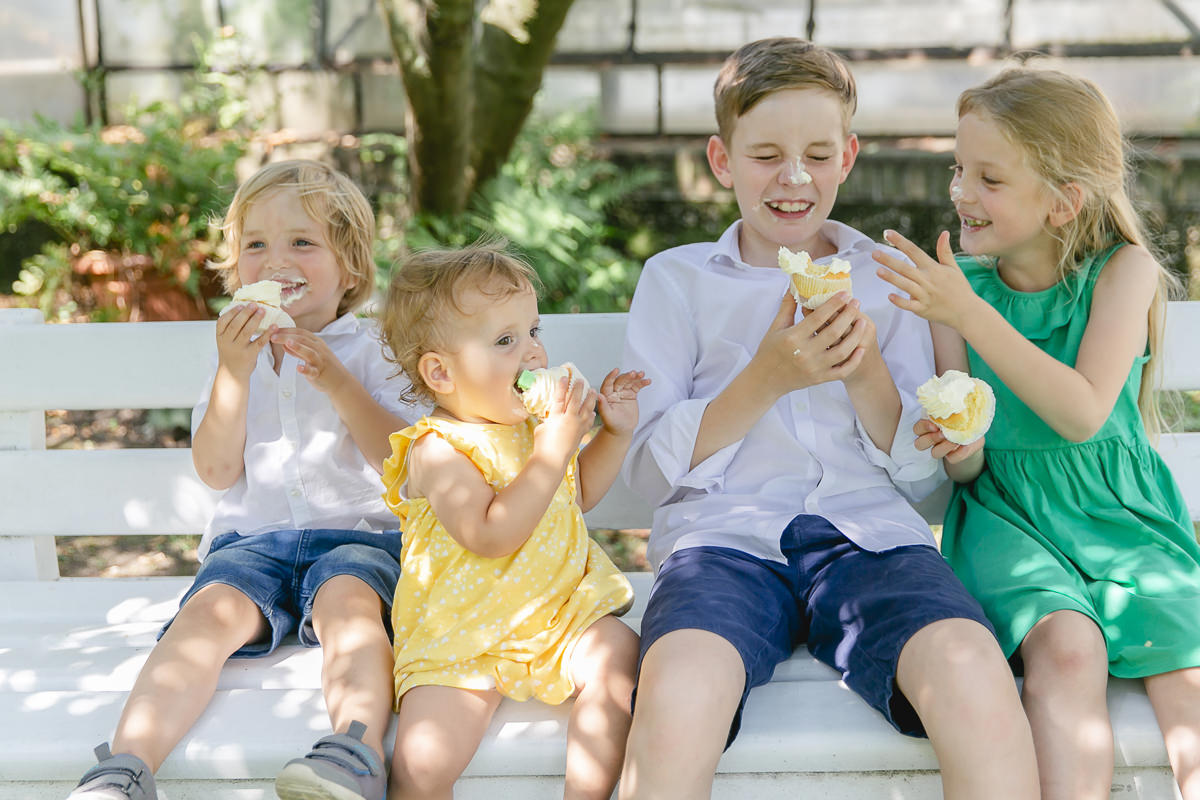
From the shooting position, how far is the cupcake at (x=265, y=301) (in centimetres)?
245

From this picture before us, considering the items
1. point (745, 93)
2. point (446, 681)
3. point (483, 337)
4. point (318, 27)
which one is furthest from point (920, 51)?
point (446, 681)

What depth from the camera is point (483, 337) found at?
2.25 metres

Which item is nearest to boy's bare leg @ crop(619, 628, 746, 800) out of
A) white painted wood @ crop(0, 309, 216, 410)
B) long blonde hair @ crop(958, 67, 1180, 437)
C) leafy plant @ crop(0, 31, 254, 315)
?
long blonde hair @ crop(958, 67, 1180, 437)

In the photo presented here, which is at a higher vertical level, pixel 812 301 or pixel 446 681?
pixel 812 301

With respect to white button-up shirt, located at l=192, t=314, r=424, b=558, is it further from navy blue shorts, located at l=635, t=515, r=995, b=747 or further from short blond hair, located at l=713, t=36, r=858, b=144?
short blond hair, located at l=713, t=36, r=858, b=144

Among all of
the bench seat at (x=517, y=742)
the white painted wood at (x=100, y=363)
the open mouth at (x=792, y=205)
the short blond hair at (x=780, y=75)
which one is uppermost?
the short blond hair at (x=780, y=75)

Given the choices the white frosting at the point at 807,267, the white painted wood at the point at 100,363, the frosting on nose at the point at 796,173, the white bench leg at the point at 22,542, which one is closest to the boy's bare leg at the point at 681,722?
the white frosting at the point at 807,267

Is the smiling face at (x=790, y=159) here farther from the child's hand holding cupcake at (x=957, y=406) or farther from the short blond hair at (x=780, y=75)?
the child's hand holding cupcake at (x=957, y=406)

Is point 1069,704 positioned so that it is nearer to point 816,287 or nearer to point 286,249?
point 816,287

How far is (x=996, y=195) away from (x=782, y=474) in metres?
0.78

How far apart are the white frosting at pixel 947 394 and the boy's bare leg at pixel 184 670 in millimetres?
1502

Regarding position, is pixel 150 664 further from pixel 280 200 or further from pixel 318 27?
pixel 318 27

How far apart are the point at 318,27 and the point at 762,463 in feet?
19.6

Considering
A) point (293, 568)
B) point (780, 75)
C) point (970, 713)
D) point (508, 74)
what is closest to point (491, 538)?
point (293, 568)
